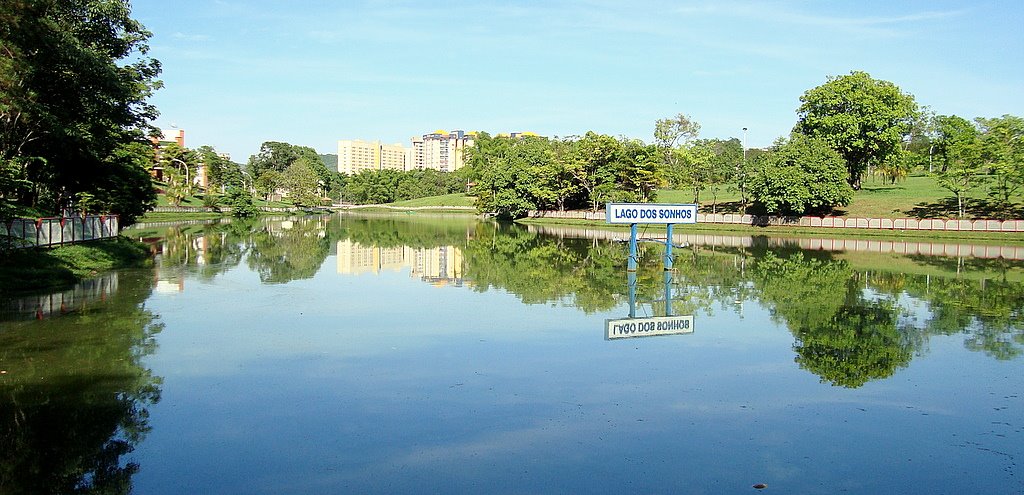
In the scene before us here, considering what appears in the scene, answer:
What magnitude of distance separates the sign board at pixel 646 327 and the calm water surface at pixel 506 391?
12.0 inches

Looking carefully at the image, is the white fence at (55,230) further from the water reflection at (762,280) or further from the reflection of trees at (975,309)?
the reflection of trees at (975,309)

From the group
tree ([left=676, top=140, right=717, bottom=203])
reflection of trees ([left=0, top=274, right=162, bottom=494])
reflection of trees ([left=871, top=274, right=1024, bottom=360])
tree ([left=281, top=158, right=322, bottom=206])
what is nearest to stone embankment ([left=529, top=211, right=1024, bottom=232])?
tree ([left=676, top=140, right=717, bottom=203])

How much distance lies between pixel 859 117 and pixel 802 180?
43.8ft

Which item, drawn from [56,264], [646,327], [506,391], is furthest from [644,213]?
[56,264]

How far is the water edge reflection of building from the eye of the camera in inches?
1081

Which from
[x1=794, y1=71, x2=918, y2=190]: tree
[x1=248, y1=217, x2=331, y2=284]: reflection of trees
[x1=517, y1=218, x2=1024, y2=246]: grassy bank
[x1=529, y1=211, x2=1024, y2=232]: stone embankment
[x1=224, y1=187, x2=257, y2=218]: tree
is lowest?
[x1=248, y1=217, x2=331, y2=284]: reflection of trees

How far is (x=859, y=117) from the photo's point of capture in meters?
69.2

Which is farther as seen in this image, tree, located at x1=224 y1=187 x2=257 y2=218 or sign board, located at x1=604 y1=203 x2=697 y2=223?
tree, located at x1=224 y1=187 x2=257 y2=218

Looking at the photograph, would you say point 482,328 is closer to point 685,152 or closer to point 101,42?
point 101,42

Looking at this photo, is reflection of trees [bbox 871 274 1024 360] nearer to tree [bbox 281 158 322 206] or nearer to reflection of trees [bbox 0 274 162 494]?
reflection of trees [bbox 0 274 162 494]

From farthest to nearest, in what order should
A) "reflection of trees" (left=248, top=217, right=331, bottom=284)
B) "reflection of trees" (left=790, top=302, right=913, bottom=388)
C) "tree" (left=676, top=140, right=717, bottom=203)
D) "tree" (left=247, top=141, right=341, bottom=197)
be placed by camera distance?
1. "tree" (left=247, top=141, right=341, bottom=197)
2. "tree" (left=676, top=140, right=717, bottom=203)
3. "reflection of trees" (left=248, top=217, right=331, bottom=284)
4. "reflection of trees" (left=790, top=302, right=913, bottom=388)

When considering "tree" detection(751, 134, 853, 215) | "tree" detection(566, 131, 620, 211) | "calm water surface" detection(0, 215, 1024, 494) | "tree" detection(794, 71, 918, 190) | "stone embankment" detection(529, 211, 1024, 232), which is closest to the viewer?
"calm water surface" detection(0, 215, 1024, 494)

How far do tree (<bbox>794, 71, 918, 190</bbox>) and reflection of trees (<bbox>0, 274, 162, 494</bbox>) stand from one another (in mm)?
66237

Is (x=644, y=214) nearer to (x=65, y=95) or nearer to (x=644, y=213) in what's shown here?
(x=644, y=213)
